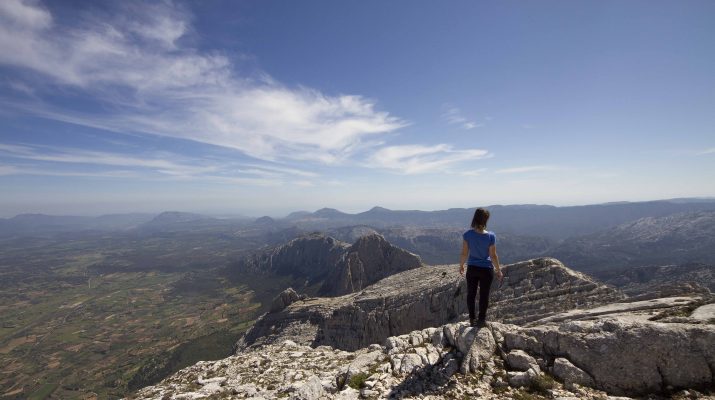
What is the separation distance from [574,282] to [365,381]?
3173cm

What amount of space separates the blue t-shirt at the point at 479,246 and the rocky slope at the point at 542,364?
3.55m

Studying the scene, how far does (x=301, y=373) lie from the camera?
22.2m

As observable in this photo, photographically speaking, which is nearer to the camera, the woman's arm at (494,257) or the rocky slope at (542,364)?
the rocky slope at (542,364)

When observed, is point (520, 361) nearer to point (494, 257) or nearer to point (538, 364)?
point (538, 364)

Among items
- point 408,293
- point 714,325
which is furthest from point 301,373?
point 408,293

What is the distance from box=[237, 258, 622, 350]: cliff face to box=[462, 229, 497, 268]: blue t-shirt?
2247 centimetres

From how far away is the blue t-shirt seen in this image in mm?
15250

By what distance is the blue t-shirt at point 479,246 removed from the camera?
50.0 feet

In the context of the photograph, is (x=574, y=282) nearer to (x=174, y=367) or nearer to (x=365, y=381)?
(x=365, y=381)

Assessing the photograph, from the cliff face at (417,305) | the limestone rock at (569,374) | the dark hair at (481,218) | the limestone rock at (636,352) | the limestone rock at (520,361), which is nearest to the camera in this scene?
the limestone rock at (636,352)

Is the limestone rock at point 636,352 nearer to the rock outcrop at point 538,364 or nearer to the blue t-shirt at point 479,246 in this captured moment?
the rock outcrop at point 538,364

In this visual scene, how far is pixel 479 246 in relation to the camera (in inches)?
601

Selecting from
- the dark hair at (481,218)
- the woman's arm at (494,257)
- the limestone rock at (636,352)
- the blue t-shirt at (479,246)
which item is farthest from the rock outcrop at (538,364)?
the dark hair at (481,218)

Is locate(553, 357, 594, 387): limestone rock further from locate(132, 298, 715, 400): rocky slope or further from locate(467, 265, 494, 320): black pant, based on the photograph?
locate(467, 265, 494, 320): black pant
